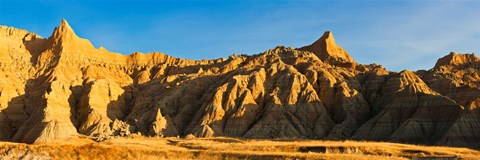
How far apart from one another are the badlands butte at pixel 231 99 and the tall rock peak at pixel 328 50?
107 inches

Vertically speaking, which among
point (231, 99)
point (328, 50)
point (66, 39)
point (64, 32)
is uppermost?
point (64, 32)

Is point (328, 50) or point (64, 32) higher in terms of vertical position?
point (64, 32)

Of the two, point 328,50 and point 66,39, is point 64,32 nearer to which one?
point 66,39

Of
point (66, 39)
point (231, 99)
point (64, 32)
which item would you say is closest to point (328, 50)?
point (231, 99)

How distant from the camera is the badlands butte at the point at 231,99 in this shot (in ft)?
318

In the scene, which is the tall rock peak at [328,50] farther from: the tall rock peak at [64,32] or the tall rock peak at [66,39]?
the tall rock peak at [64,32]

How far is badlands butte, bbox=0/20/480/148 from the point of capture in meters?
96.9

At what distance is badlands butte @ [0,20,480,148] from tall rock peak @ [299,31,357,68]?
2726 millimetres

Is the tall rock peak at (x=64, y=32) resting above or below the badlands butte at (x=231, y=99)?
above

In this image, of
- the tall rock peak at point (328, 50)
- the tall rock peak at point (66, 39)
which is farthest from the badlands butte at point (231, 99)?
the tall rock peak at point (328, 50)

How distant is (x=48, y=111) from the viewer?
341 ft

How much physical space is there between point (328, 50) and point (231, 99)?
50.7 metres

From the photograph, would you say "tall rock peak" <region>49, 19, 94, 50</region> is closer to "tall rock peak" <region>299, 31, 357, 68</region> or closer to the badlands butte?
the badlands butte

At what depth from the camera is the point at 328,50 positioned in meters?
151
